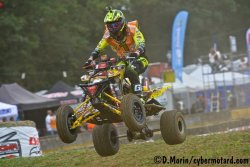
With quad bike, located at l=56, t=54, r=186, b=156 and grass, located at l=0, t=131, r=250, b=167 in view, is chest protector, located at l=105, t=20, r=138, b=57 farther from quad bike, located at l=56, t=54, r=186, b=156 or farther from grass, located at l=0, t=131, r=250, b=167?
grass, located at l=0, t=131, r=250, b=167

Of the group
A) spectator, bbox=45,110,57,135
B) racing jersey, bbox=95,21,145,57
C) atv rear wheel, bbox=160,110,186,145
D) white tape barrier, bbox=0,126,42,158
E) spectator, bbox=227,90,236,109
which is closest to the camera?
atv rear wheel, bbox=160,110,186,145

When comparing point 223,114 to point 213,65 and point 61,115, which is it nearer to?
point 213,65

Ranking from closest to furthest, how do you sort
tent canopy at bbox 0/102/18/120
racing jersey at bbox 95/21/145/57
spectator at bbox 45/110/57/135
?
1. racing jersey at bbox 95/21/145/57
2. tent canopy at bbox 0/102/18/120
3. spectator at bbox 45/110/57/135

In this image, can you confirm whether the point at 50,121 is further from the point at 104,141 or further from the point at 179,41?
the point at 104,141

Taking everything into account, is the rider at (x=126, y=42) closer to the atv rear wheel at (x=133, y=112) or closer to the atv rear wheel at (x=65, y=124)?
the atv rear wheel at (x=133, y=112)

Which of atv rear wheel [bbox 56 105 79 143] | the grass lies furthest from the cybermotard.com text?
atv rear wheel [bbox 56 105 79 143]

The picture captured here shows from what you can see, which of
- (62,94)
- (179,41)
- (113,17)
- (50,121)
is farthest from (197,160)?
(179,41)

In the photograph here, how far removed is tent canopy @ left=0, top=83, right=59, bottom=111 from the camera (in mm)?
25284

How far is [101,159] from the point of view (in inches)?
500

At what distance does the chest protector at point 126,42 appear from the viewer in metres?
11.2

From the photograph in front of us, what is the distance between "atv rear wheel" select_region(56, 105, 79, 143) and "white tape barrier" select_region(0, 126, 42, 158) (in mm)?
5178

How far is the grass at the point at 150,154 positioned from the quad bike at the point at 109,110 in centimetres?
80

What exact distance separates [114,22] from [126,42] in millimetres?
715

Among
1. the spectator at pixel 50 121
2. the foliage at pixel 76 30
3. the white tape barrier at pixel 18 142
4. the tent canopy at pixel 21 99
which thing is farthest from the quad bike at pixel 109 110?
the foliage at pixel 76 30
